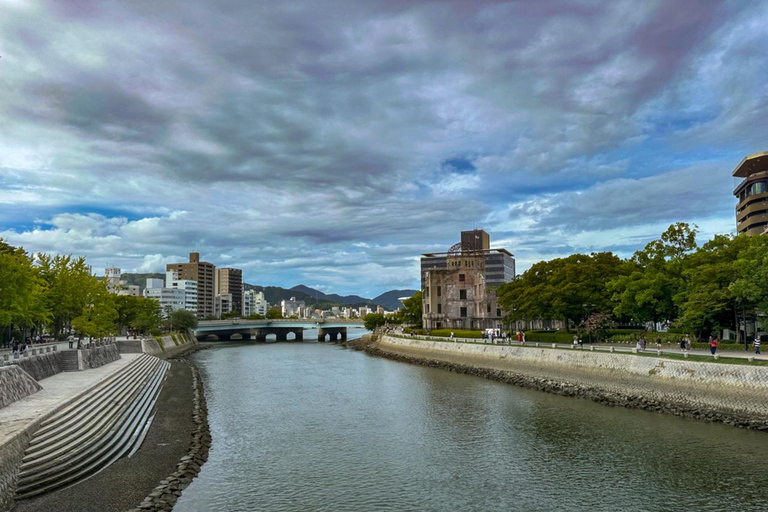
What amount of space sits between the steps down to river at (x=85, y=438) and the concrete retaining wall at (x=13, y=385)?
9.85 feet

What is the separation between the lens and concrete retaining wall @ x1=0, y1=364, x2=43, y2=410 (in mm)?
27359

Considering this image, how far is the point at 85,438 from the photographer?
2622 centimetres

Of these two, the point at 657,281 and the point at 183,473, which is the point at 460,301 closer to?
the point at 657,281

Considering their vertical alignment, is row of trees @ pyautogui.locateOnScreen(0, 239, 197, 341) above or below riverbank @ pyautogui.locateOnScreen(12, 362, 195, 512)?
above

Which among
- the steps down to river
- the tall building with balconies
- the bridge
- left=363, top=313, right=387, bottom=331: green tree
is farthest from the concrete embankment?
the bridge

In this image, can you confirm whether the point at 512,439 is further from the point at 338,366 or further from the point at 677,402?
the point at 338,366

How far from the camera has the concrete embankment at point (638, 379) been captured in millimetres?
34375

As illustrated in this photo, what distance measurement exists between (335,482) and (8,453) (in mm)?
13788

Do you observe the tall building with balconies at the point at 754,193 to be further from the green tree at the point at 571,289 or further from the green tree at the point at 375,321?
the green tree at the point at 375,321

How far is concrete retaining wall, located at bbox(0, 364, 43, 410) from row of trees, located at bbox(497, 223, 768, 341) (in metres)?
52.2

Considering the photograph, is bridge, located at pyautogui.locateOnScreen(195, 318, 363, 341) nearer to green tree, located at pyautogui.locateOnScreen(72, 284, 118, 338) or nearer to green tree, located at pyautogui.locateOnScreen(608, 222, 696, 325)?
green tree, located at pyautogui.locateOnScreen(72, 284, 118, 338)

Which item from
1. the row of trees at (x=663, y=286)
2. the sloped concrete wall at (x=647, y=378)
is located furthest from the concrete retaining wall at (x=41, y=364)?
the row of trees at (x=663, y=286)

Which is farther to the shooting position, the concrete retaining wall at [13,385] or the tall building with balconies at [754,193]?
the tall building with balconies at [754,193]

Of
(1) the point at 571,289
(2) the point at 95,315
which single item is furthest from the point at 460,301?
(2) the point at 95,315
